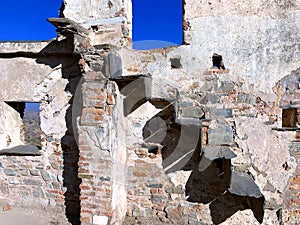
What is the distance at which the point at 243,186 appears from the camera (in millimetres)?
3070

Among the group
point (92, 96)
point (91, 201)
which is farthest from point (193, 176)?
point (92, 96)

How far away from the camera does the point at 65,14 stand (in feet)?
12.8

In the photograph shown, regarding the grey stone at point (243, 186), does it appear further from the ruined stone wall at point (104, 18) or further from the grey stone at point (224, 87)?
the ruined stone wall at point (104, 18)

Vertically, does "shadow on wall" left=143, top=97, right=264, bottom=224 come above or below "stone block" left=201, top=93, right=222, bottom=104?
below

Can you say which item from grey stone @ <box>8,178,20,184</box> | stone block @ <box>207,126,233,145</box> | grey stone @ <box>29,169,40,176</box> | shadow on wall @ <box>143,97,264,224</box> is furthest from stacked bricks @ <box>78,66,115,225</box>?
grey stone @ <box>8,178,20,184</box>

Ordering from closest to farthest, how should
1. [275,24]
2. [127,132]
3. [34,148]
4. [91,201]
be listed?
1. [275,24]
2. [91,201]
3. [127,132]
4. [34,148]

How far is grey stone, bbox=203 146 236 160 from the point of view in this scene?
3172 millimetres

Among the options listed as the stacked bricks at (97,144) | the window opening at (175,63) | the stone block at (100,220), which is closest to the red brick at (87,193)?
the stacked bricks at (97,144)

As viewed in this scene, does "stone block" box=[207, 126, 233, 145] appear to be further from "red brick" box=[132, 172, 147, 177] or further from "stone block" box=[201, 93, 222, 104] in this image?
"red brick" box=[132, 172, 147, 177]

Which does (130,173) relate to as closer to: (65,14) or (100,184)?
(100,184)

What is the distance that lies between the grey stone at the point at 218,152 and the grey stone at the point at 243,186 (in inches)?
11.3

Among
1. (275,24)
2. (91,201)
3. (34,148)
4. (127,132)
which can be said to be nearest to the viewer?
(275,24)

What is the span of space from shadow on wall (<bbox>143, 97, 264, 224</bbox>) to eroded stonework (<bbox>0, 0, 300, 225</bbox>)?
0.6 inches

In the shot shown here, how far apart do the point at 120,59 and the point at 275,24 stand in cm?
207
